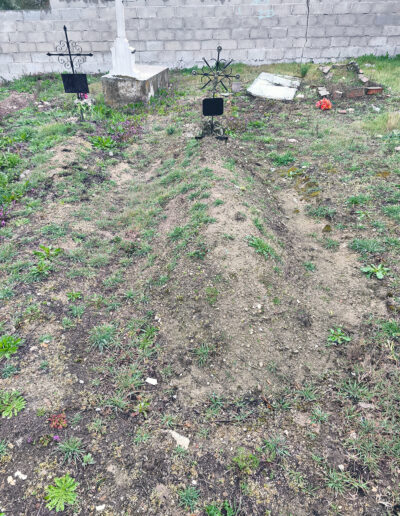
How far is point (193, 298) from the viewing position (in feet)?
13.3

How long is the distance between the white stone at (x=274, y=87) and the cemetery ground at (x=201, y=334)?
410 centimetres

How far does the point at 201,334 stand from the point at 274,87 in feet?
31.9

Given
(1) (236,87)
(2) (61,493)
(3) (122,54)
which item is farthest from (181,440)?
(1) (236,87)

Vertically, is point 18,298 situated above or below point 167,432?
above

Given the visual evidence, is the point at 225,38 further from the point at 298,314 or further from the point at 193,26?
the point at 298,314

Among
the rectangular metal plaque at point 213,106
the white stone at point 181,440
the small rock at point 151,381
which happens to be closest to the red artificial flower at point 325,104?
the rectangular metal plaque at point 213,106

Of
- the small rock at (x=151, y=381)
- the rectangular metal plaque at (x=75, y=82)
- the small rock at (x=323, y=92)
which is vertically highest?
the rectangular metal plaque at (x=75, y=82)

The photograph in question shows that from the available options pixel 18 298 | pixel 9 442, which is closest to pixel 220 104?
pixel 18 298

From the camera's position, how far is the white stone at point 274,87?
1066cm

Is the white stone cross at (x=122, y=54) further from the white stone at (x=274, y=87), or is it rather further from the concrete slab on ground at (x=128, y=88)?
the white stone at (x=274, y=87)

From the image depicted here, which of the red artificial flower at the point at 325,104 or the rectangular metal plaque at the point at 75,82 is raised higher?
the rectangular metal plaque at the point at 75,82

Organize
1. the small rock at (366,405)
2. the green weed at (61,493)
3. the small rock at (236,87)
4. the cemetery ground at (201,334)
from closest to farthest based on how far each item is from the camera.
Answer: the green weed at (61,493)
the cemetery ground at (201,334)
the small rock at (366,405)
the small rock at (236,87)

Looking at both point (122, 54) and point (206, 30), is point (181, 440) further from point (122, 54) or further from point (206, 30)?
point (206, 30)

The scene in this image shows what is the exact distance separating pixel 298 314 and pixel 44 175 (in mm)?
5298
